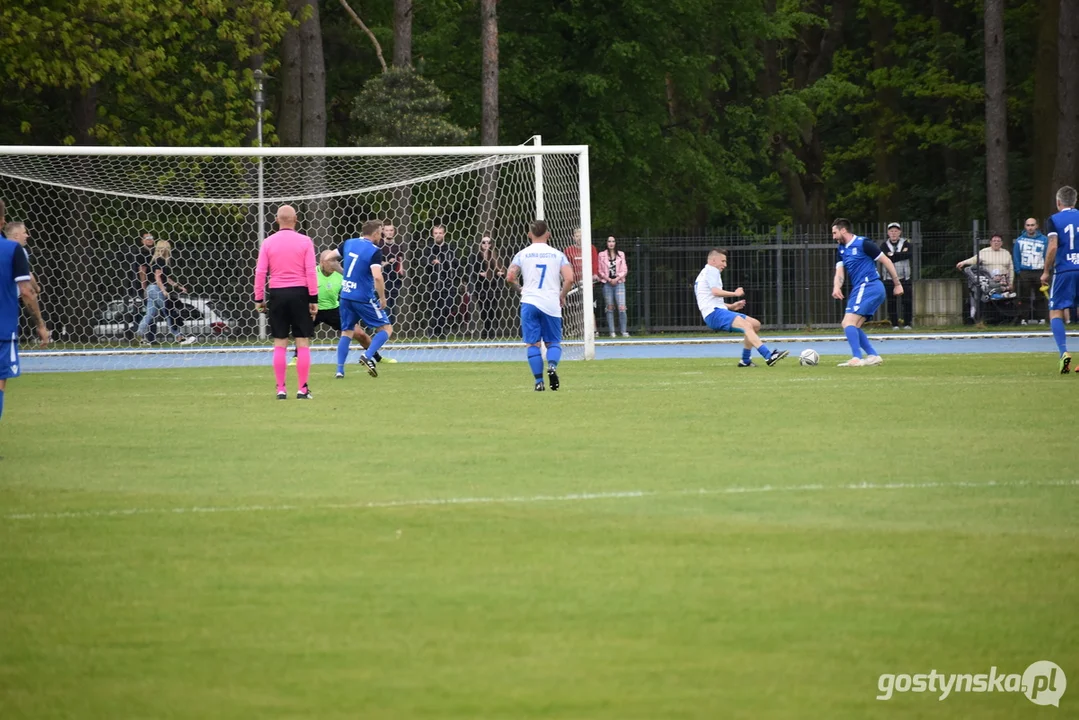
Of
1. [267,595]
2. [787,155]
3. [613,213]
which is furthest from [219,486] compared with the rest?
[787,155]

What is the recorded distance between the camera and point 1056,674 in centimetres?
520

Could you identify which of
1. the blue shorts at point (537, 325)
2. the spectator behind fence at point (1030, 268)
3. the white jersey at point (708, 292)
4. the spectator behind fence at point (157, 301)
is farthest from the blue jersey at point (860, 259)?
the spectator behind fence at point (157, 301)

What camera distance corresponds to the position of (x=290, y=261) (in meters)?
16.4

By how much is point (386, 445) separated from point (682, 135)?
3263 cm

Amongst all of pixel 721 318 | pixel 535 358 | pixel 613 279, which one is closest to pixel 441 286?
pixel 613 279

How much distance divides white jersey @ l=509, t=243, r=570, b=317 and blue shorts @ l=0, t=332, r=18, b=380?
635 cm

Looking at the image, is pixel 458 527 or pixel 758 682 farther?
pixel 458 527

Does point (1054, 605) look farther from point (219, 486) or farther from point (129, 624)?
point (219, 486)

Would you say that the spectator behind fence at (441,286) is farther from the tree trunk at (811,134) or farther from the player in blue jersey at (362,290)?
the tree trunk at (811,134)

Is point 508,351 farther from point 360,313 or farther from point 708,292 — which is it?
point 360,313

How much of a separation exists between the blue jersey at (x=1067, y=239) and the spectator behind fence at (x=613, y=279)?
14337 millimetres

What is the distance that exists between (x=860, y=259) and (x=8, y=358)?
12050mm

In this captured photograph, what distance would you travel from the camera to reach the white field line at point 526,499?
880cm

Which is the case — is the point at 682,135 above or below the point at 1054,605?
above
